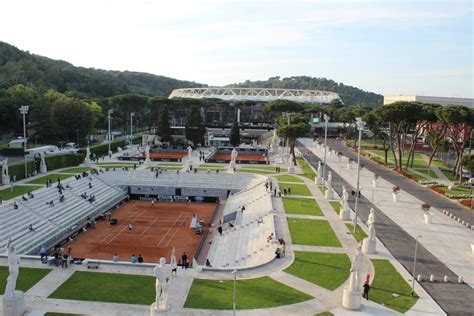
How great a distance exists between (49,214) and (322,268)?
2769 cm

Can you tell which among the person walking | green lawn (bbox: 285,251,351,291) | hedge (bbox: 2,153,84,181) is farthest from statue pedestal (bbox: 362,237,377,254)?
hedge (bbox: 2,153,84,181)

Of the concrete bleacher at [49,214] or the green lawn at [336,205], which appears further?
the green lawn at [336,205]

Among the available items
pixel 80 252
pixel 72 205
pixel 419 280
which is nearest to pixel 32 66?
pixel 72 205

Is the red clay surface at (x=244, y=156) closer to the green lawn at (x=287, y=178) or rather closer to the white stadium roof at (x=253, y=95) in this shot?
the green lawn at (x=287, y=178)

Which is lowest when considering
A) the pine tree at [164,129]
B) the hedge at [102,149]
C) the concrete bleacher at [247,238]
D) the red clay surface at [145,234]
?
the red clay surface at [145,234]

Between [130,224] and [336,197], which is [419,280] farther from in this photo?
[130,224]

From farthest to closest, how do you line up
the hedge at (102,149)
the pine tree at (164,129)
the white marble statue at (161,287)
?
the pine tree at (164,129) → the hedge at (102,149) → the white marble statue at (161,287)

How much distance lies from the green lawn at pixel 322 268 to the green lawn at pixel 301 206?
11143 millimetres

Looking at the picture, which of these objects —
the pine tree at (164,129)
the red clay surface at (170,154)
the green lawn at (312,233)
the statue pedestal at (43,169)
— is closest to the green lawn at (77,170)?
the statue pedestal at (43,169)

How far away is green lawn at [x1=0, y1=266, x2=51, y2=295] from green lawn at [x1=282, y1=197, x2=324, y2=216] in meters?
22.7

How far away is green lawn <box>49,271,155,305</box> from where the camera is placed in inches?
880

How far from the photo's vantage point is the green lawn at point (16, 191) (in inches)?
1687

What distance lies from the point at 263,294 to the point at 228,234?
16.3 meters

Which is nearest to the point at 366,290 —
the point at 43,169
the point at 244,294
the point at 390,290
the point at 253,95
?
the point at 390,290
